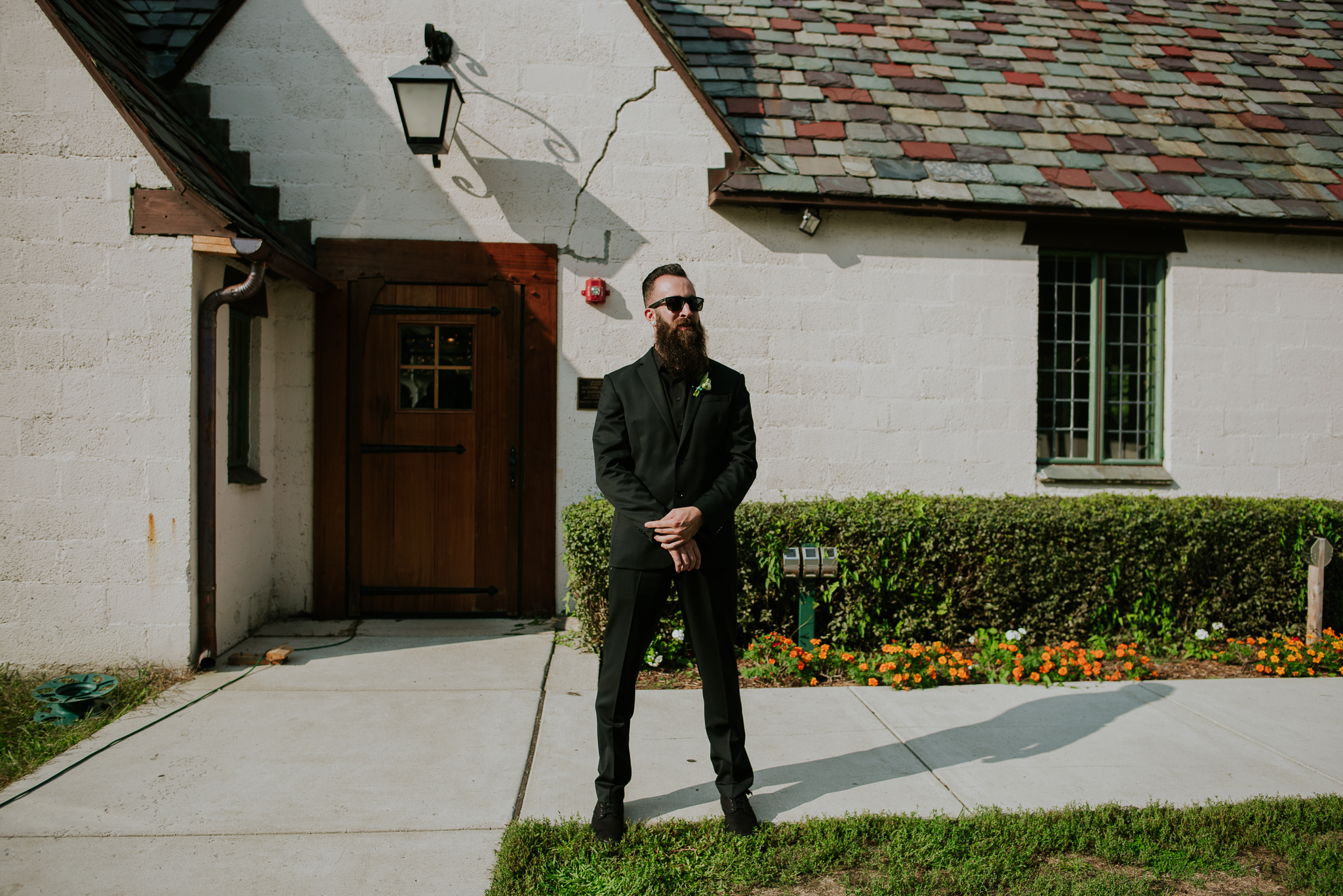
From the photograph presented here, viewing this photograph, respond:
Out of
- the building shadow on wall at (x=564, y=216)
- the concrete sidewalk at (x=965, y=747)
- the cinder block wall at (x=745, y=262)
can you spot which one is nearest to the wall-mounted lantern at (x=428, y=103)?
the cinder block wall at (x=745, y=262)

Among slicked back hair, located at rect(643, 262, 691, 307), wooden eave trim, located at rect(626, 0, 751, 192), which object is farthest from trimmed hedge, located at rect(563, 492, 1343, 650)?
wooden eave trim, located at rect(626, 0, 751, 192)

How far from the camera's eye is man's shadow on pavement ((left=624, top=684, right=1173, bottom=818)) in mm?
3625

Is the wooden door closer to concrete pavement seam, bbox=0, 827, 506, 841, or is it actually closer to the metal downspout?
the metal downspout

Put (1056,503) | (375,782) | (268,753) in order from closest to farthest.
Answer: (375,782), (268,753), (1056,503)

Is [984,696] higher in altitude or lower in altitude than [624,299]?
lower

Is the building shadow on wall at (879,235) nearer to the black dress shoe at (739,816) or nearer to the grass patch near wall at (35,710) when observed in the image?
the black dress shoe at (739,816)

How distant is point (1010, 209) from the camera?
675 centimetres

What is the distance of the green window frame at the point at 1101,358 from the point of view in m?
7.32

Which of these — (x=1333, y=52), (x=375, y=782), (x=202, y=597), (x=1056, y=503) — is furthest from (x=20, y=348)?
(x=1333, y=52)

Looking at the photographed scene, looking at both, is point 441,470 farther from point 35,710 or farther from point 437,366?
point 35,710

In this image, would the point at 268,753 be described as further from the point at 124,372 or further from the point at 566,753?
the point at 124,372

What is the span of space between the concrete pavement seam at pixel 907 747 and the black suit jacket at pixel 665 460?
4.85 feet

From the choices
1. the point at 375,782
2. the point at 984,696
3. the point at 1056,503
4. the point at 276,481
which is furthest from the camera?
the point at 276,481

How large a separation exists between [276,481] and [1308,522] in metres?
7.89
